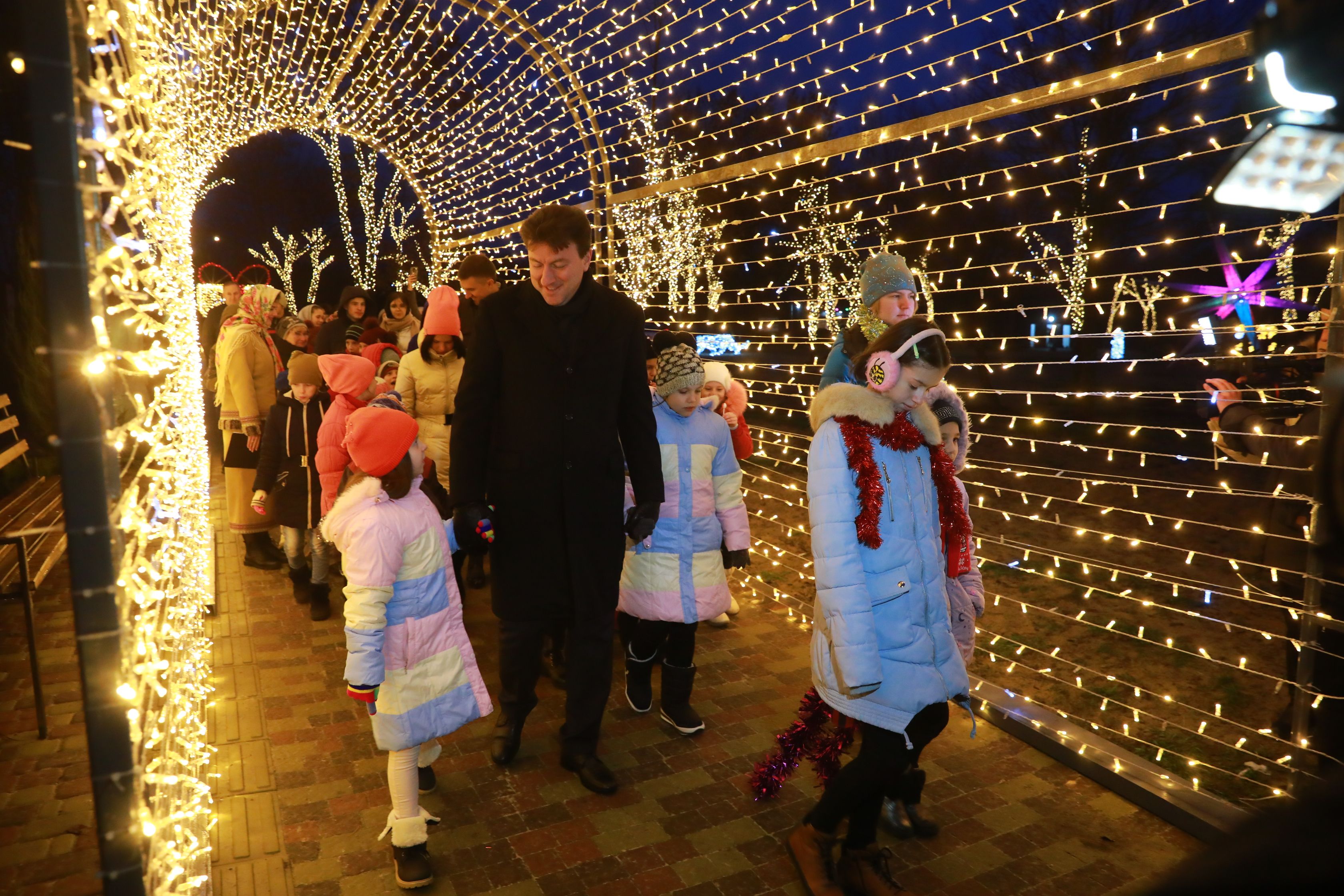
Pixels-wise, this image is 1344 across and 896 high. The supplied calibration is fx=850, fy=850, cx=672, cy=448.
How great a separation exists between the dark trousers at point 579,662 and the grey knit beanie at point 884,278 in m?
1.90

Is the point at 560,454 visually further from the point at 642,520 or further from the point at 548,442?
the point at 642,520

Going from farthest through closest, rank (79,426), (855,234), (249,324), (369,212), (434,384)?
(369,212) < (855,234) < (249,324) < (434,384) < (79,426)

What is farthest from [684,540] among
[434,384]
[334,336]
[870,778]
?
[334,336]

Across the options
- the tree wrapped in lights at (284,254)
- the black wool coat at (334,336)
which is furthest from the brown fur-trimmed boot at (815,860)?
the tree wrapped in lights at (284,254)

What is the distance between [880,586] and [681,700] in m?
1.63

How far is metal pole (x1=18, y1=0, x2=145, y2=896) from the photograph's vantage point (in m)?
1.19

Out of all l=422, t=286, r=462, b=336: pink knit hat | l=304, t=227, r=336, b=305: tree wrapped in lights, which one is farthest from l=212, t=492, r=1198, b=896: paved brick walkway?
l=304, t=227, r=336, b=305: tree wrapped in lights

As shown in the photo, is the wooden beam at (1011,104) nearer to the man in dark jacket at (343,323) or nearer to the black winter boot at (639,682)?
the black winter boot at (639,682)

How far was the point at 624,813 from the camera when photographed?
337 cm

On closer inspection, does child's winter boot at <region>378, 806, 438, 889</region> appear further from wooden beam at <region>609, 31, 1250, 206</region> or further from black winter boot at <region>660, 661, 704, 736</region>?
wooden beam at <region>609, 31, 1250, 206</region>

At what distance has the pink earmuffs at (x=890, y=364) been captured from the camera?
9.09ft

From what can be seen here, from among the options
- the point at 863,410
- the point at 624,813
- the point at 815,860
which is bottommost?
the point at 624,813

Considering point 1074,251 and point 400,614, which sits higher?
point 1074,251

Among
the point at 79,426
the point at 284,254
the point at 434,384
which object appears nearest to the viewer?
the point at 79,426
